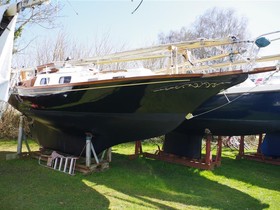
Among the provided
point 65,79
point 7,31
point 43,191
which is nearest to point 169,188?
point 43,191

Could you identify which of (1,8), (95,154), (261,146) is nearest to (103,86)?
(95,154)

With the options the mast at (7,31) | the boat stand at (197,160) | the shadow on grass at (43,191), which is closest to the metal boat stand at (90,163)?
the shadow on grass at (43,191)

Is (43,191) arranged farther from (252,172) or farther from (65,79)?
(252,172)

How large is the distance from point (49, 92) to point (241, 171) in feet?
16.7

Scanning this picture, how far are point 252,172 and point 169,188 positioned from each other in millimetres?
2879

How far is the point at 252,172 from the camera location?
759cm

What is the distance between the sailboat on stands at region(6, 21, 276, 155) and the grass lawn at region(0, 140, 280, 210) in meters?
0.94

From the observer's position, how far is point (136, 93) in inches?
227

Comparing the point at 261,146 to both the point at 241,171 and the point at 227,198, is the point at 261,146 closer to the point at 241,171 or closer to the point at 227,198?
the point at 241,171

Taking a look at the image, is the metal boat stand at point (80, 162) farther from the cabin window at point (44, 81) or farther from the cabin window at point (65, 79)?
the cabin window at point (44, 81)

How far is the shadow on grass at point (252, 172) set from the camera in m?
6.66

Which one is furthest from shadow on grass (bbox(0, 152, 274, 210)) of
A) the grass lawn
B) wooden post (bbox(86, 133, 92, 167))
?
A: wooden post (bbox(86, 133, 92, 167))

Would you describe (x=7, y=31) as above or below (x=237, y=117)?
above

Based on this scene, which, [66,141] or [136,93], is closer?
[136,93]
